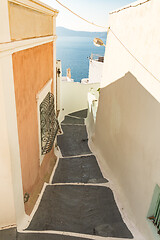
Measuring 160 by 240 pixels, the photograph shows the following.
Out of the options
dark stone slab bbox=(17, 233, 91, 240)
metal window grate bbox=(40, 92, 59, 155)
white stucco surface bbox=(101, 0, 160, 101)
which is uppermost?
white stucco surface bbox=(101, 0, 160, 101)

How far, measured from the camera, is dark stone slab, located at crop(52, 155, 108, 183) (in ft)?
24.0

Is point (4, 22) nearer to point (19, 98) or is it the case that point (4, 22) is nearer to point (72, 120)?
point (19, 98)

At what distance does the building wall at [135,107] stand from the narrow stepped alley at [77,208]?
58 centimetres

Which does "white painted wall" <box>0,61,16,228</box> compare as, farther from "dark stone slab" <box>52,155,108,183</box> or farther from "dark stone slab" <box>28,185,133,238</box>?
"dark stone slab" <box>52,155,108,183</box>

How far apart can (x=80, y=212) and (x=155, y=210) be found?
212cm

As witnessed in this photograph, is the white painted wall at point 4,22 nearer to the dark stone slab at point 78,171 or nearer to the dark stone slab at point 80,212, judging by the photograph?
the dark stone slab at point 80,212

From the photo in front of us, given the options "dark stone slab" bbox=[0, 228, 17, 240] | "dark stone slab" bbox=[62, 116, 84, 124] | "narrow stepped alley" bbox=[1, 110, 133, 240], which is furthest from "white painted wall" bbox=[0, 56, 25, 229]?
"dark stone slab" bbox=[62, 116, 84, 124]

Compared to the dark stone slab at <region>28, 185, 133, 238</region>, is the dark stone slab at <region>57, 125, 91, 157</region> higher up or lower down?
lower down

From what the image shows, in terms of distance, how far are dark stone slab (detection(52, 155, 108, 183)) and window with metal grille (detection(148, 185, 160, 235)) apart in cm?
271

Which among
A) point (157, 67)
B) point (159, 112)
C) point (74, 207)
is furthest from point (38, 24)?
point (74, 207)

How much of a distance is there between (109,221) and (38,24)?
17.3 feet

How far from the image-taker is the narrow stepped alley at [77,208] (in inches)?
179

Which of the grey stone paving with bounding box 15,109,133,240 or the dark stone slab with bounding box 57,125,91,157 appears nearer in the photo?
the grey stone paving with bounding box 15,109,133,240

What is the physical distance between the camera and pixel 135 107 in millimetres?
5277
